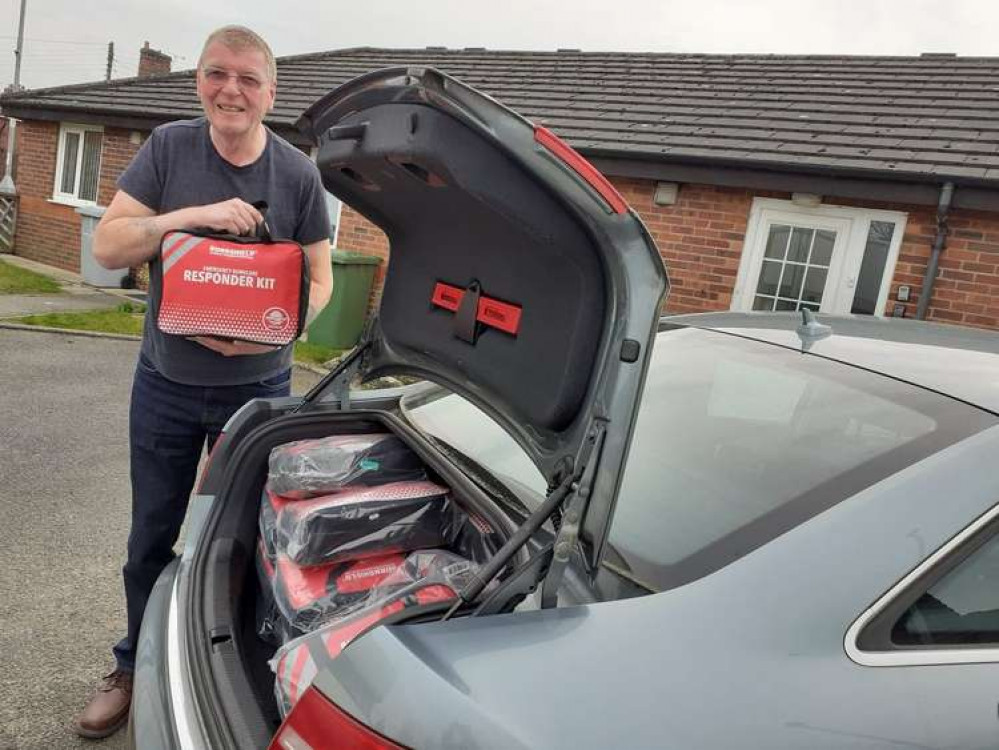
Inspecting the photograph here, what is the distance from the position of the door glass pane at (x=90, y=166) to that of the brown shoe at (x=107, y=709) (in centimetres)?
1161

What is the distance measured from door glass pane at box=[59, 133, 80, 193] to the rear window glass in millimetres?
12739

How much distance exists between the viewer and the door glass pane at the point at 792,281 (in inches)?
268

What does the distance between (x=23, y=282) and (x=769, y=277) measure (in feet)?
30.0

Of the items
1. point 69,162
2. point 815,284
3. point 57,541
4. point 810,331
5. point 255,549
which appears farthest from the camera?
point 69,162

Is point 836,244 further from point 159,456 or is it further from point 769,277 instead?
point 159,456

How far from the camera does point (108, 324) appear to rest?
811cm

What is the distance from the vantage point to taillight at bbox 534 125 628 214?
122 cm

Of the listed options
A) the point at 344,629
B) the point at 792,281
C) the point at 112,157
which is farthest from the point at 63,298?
the point at 344,629

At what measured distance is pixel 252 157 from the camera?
2229 millimetres

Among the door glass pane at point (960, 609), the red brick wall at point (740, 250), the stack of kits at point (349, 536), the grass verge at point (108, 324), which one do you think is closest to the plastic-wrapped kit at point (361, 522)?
the stack of kits at point (349, 536)

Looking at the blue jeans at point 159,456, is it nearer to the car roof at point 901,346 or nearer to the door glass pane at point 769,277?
the car roof at point 901,346

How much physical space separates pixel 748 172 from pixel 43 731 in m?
→ 6.36

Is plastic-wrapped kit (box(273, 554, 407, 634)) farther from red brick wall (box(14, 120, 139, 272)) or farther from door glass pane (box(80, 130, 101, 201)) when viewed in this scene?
door glass pane (box(80, 130, 101, 201))

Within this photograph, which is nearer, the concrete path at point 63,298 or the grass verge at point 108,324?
the grass verge at point 108,324
